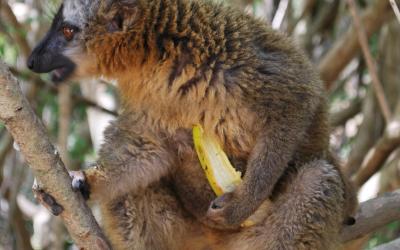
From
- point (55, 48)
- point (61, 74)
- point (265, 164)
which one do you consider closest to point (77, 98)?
point (61, 74)

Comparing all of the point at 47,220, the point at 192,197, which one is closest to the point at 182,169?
the point at 192,197

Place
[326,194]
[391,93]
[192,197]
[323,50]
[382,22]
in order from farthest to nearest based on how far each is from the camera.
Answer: [323,50]
[391,93]
[382,22]
[192,197]
[326,194]

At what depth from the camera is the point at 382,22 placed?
7348 mm

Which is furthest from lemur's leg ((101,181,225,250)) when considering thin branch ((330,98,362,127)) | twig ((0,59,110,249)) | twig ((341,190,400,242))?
thin branch ((330,98,362,127))

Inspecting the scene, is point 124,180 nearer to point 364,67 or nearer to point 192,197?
point 192,197

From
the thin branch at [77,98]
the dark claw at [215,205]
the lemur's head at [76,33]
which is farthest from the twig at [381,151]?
the lemur's head at [76,33]

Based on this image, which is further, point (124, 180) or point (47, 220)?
point (47, 220)

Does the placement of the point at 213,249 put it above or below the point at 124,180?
below

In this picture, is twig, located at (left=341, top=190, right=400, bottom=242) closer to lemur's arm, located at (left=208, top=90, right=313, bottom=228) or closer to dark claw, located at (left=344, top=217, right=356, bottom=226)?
dark claw, located at (left=344, top=217, right=356, bottom=226)

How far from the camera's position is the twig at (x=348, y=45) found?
7.18 meters

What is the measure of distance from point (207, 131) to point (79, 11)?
97 cm

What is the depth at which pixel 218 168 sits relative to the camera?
172 inches

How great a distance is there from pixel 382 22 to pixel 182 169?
139 inches

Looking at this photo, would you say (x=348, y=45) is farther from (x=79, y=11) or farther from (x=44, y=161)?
(x=44, y=161)
